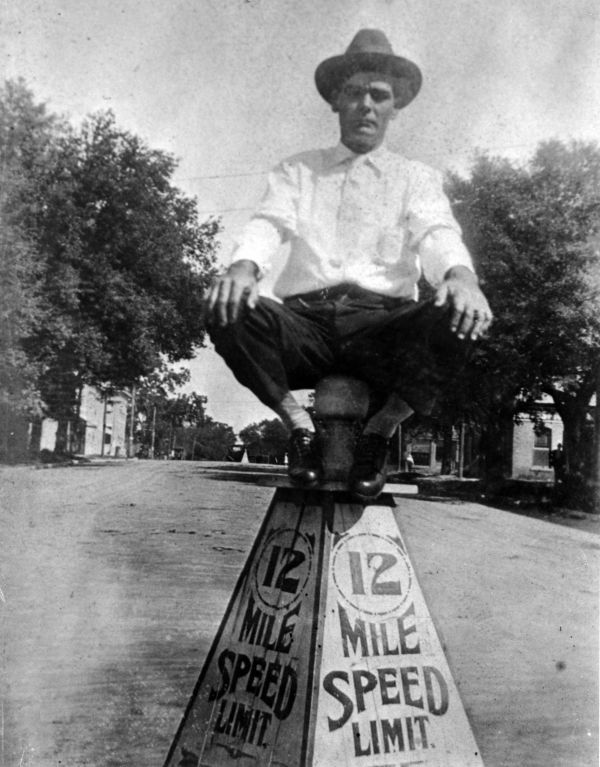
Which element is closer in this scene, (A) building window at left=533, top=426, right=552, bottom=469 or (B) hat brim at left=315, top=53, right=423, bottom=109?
(B) hat brim at left=315, top=53, right=423, bottom=109

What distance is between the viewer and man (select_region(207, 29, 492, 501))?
6.41ft

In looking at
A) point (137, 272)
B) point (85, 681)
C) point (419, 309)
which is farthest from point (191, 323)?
point (419, 309)

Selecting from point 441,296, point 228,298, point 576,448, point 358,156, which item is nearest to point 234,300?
point 228,298

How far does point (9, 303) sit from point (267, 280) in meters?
4.49

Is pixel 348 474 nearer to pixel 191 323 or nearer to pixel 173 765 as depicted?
pixel 173 765

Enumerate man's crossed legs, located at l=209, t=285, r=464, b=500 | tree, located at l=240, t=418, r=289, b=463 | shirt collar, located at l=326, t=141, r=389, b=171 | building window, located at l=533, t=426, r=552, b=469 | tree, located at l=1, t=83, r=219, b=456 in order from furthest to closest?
building window, located at l=533, t=426, r=552, b=469, tree, located at l=1, t=83, r=219, b=456, tree, located at l=240, t=418, r=289, b=463, shirt collar, located at l=326, t=141, r=389, b=171, man's crossed legs, located at l=209, t=285, r=464, b=500

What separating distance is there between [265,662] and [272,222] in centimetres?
123

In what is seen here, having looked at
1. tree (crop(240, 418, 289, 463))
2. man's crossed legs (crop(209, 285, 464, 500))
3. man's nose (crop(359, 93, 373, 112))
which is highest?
man's nose (crop(359, 93, 373, 112))

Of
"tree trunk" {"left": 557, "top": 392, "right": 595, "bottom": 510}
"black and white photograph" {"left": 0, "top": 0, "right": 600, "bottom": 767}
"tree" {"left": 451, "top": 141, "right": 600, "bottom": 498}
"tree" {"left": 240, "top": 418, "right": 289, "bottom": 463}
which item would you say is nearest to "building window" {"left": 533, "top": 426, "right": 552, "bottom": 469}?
"tree trunk" {"left": 557, "top": 392, "right": 595, "bottom": 510}

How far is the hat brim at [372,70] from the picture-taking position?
2174 mm

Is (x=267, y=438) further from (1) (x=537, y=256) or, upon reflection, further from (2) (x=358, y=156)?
(1) (x=537, y=256)

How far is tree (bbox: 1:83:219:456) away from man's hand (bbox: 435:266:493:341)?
4783mm

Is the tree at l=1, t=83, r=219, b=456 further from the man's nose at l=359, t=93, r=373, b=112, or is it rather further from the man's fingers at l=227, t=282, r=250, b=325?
the man's fingers at l=227, t=282, r=250, b=325

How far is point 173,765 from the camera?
2.18 m
